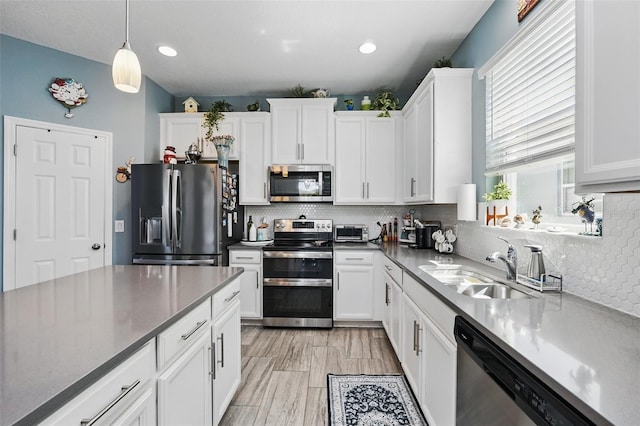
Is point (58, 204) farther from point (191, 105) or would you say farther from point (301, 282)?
point (301, 282)

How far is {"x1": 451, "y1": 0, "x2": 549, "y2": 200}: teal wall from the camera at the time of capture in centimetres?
204

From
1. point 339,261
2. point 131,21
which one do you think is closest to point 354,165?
point 339,261

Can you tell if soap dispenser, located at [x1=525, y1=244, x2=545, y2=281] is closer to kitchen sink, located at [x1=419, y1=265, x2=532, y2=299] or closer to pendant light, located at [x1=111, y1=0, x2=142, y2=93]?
kitchen sink, located at [x1=419, y1=265, x2=532, y2=299]

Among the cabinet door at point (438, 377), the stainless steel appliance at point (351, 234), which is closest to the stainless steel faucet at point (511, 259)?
the cabinet door at point (438, 377)

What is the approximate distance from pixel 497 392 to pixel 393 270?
1.70 metres

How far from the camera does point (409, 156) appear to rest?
10.7ft

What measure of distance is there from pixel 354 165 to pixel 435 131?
1211 mm

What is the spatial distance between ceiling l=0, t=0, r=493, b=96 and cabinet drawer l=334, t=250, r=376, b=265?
6.29ft

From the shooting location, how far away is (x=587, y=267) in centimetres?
140

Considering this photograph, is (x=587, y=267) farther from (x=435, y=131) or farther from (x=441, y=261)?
(x=435, y=131)

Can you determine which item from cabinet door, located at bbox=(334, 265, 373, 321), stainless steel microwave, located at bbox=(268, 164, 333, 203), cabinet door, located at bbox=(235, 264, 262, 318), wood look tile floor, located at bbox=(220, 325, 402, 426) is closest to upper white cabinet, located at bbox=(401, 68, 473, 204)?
cabinet door, located at bbox=(334, 265, 373, 321)

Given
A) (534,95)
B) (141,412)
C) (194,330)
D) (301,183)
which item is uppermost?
(534,95)

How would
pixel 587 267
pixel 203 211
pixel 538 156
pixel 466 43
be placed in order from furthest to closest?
pixel 203 211, pixel 466 43, pixel 538 156, pixel 587 267

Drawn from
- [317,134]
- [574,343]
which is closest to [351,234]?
[317,134]
